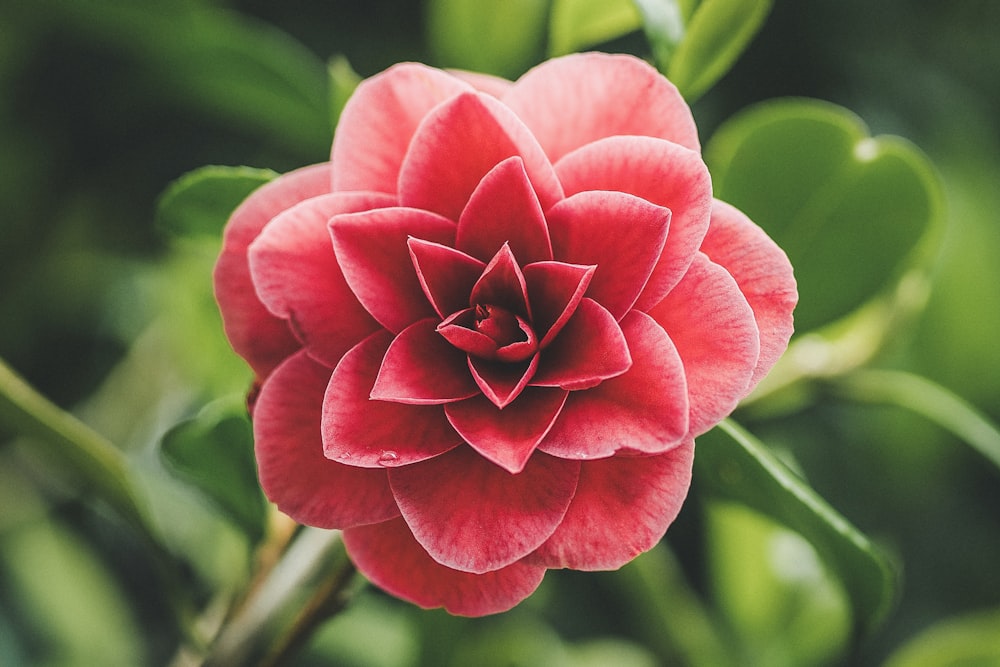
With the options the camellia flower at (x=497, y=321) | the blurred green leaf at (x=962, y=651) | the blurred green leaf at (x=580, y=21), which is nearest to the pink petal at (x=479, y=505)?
the camellia flower at (x=497, y=321)

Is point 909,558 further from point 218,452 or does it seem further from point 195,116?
point 195,116

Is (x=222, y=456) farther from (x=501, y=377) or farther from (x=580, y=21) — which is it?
(x=580, y=21)

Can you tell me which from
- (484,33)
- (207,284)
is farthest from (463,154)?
(207,284)

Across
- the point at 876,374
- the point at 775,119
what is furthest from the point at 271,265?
the point at 876,374

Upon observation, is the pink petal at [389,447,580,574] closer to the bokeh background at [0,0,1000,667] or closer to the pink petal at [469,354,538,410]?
the pink petal at [469,354,538,410]

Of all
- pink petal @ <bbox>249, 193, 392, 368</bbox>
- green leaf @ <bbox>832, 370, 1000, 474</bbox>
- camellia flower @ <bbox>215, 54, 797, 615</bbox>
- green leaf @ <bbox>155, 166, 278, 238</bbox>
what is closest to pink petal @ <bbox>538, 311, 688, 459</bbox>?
camellia flower @ <bbox>215, 54, 797, 615</bbox>

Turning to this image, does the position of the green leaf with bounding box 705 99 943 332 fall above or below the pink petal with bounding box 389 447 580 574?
below

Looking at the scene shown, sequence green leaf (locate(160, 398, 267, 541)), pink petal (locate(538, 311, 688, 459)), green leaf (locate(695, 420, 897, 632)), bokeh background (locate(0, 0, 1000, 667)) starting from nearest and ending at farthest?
pink petal (locate(538, 311, 688, 459))
green leaf (locate(695, 420, 897, 632))
green leaf (locate(160, 398, 267, 541))
bokeh background (locate(0, 0, 1000, 667))

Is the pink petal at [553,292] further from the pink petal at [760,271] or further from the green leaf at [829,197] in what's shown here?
the green leaf at [829,197]
